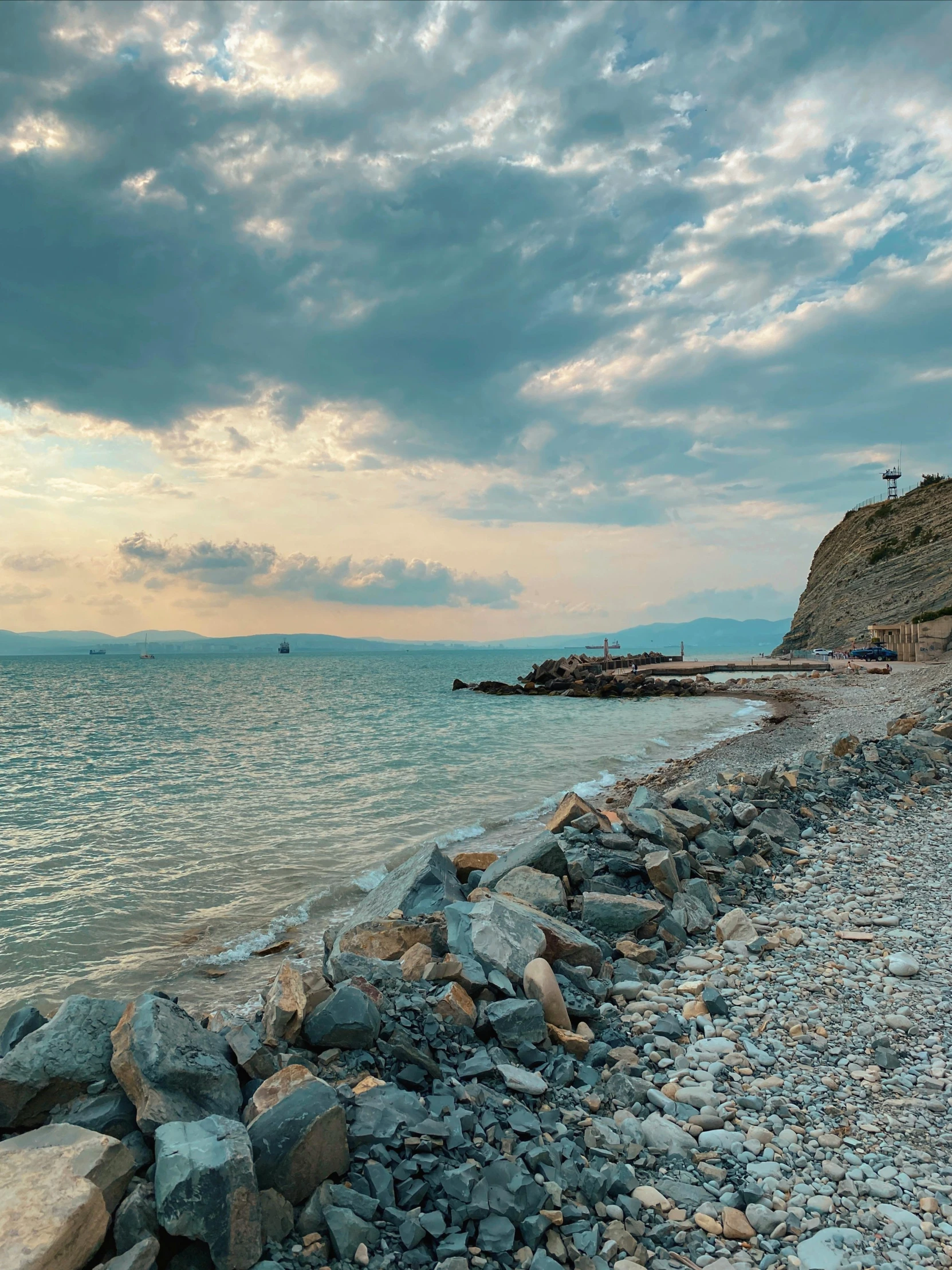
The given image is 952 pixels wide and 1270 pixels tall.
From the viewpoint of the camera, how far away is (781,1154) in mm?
3545

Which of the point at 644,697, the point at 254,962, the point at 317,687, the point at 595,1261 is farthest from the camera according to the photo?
the point at 317,687

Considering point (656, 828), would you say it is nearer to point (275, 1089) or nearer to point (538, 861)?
point (538, 861)

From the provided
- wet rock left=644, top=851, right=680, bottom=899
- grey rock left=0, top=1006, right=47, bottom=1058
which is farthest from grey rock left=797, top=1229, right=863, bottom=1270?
grey rock left=0, top=1006, right=47, bottom=1058

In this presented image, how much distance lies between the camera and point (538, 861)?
7.23 meters

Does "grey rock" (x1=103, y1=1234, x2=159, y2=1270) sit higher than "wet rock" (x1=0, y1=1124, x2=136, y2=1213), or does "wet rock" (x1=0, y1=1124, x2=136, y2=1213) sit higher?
"wet rock" (x1=0, y1=1124, x2=136, y2=1213)

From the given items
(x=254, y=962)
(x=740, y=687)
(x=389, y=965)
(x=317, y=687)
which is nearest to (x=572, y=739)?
(x=254, y=962)

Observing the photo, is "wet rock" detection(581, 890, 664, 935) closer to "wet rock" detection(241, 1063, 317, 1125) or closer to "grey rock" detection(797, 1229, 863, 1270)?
"grey rock" detection(797, 1229, 863, 1270)

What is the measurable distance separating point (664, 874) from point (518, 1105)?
3.62 metres

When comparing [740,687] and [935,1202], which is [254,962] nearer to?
[935,1202]

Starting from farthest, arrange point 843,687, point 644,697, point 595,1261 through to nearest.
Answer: point 644,697 < point 843,687 < point 595,1261

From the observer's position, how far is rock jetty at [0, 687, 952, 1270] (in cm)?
280

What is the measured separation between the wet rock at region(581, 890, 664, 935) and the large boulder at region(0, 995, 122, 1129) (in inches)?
167

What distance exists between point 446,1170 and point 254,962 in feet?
17.8

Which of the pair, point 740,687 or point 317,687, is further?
point 317,687
